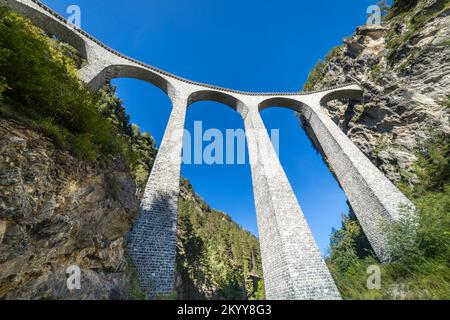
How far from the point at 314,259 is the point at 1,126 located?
30.5 feet

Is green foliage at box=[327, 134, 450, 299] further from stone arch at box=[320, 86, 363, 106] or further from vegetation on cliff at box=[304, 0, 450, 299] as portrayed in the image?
stone arch at box=[320, 86, 363, 106]

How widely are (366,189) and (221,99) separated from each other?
37.1 ft

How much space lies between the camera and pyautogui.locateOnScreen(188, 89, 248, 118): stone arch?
17.2 meters

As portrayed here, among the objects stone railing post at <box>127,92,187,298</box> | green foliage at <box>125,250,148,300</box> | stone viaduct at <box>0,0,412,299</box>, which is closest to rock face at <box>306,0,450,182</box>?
stone viaduct at <box>0,0,412,299</box>

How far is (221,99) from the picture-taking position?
18188 millimetres

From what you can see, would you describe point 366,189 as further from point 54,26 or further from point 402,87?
point 54,26

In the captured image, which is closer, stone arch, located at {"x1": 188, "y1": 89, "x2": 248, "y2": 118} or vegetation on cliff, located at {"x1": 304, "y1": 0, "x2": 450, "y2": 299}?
vegetation on cliff, located at {"x1": 304, "y1": 0, "x2": 450, "y2": 299}

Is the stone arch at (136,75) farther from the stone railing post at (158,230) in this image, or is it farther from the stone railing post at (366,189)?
the stone railing post at (366,189)

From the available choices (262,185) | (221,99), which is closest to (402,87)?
(262,185)

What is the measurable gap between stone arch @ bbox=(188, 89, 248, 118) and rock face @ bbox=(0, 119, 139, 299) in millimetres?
12567

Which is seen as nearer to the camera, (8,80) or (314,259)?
(8,80)
